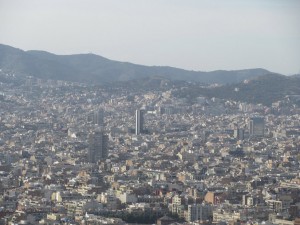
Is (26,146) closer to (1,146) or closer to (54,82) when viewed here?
(1,146)

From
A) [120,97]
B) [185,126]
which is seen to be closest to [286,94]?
[120,97]

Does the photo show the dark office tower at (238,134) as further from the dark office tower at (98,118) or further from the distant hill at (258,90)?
the distant hill at (258,90)

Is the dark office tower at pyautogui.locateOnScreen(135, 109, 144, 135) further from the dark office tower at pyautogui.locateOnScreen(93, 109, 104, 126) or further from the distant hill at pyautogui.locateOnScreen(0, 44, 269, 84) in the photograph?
the distant hill at pyautogui.locateOnScreen(0, 44, 269, 84)

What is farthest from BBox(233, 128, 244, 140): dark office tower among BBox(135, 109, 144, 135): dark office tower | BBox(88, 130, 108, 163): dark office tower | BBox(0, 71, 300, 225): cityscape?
BBox(88, 130, 108, 163): dark office tower

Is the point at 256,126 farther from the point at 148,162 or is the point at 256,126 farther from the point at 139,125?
the point at 148,162

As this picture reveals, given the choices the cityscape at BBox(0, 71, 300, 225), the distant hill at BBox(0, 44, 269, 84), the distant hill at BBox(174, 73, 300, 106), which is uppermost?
the distant hill at BBox(0, 44, 269, 84)

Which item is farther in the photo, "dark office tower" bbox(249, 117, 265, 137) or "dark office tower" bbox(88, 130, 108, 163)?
"dark office tower" bbox(249, 117, 265, 137)
